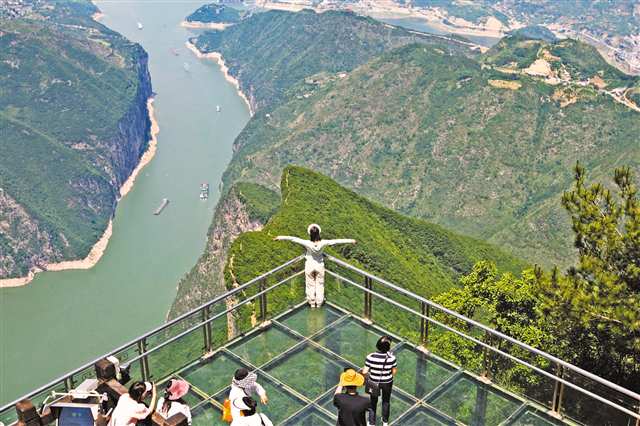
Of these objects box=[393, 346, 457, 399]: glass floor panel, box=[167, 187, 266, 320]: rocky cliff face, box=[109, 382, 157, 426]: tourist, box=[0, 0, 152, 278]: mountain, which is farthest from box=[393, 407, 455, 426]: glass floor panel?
box=[0, 0, 152, 278]: mountain

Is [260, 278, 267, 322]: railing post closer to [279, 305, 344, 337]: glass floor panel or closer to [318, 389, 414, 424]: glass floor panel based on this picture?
[279, 305, 344, 337]: glass floor panel

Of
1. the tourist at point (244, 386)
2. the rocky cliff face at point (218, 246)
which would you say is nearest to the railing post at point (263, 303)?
the tourist at point (244, 386)

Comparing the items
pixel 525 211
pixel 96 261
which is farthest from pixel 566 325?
pixel 96 261

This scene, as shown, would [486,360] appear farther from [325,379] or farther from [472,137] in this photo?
[472,137]

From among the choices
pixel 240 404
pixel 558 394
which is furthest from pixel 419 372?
pixel 240 404

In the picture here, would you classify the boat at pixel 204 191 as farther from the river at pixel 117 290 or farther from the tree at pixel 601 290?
the tree at pixel 601 290

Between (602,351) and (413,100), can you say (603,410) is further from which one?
(413,100)
